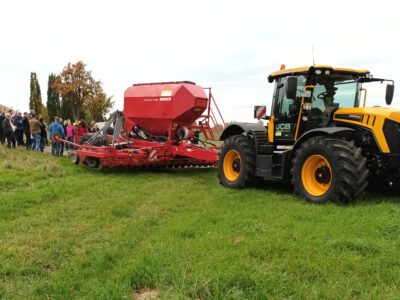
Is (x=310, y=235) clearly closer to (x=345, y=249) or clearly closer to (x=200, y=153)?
(x=345, y=249)

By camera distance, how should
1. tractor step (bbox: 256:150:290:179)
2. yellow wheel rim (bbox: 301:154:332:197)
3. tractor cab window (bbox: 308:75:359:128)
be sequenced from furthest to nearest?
tractor step (bbox: 256:150:290:179), tractor cab window (bbox: 308:75:359:128), yellow wheel rim (bbox: 301:154:332:197)

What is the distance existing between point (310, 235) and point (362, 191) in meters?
2.10

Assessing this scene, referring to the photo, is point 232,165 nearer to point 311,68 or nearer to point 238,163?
point 238,163

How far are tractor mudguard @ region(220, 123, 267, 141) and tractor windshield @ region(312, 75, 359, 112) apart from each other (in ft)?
5.32

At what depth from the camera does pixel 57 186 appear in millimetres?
9023

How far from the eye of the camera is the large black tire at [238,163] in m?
8.79

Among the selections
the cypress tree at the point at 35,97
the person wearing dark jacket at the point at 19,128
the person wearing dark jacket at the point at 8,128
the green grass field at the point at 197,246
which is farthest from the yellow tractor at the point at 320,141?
the cypress tree at the point at 35,97

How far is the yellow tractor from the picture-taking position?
674 centimetres

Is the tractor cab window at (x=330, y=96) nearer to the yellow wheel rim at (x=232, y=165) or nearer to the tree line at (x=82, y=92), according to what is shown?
the yellow wheel rim at (x=232, y=165)

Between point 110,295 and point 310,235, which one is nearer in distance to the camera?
point 110,295

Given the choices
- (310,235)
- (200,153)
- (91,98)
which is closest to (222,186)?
(200,153)

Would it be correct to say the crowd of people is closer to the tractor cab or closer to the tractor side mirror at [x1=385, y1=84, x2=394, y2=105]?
the tractor cab

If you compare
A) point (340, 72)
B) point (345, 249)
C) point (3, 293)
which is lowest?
point (3, 293)

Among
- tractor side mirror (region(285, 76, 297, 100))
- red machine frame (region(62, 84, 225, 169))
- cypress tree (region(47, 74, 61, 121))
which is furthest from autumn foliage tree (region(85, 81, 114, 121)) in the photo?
tractor side mirror (region(285, 76, 297, 100))
